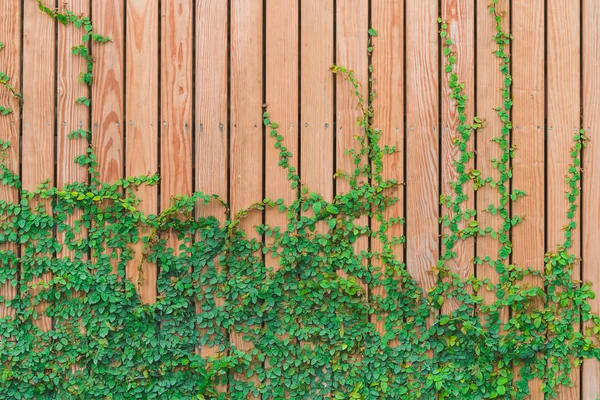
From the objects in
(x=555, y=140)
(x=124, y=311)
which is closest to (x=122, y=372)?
(x=124, y=311)

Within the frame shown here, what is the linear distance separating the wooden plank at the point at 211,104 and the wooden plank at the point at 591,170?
2.00 m

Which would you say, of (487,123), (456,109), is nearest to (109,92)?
(456,109)

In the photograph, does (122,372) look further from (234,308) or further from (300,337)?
(300,337)

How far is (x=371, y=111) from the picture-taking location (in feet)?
10.5

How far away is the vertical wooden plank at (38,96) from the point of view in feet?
10.4

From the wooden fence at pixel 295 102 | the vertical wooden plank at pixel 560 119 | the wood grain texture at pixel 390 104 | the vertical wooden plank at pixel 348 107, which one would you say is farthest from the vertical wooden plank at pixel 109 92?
the vertical wooden plank at pixel 560 119

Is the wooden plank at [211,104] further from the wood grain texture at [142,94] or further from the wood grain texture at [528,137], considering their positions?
the wood grain texture at [528,137]

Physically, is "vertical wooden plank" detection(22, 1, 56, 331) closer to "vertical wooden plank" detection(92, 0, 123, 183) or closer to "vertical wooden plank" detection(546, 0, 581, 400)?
"vertical wooden plank" detection(92, 0, 123, 183)

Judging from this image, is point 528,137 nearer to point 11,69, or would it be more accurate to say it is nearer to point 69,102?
point 69,102

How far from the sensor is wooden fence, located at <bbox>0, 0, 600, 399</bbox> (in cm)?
319

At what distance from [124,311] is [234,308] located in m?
0.58

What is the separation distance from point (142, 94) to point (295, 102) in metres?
0.84

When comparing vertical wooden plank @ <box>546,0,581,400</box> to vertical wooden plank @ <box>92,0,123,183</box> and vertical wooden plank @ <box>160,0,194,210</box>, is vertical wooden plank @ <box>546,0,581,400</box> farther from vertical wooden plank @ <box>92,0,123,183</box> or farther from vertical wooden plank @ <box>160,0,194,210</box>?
vertical wooden plank @ <box>92,0,123,183</box>

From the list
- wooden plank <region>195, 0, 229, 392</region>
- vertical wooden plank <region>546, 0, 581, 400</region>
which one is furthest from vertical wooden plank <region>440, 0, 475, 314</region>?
wooden plank <region>195, 0, 229, 392</region>
